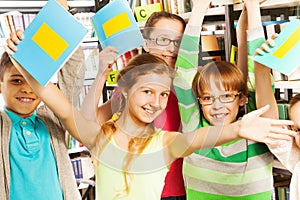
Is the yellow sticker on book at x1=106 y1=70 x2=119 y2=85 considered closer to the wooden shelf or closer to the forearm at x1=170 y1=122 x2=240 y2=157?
the forearm at x1=170 y1=122 x2=240 y2=157

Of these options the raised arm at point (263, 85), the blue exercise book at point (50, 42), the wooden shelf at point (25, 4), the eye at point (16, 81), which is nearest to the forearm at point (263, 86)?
the raised arm at point (263, 85)

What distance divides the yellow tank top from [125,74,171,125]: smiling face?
4cm

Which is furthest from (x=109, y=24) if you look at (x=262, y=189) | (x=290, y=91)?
(x=290, y=91)

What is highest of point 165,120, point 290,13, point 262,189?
point 290,13

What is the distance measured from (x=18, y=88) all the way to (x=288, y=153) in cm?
41

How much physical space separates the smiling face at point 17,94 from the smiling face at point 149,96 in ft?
0.61

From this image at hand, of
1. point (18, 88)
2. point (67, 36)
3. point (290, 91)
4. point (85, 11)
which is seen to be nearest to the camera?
point (67, 36)

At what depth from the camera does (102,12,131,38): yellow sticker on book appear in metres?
0.66

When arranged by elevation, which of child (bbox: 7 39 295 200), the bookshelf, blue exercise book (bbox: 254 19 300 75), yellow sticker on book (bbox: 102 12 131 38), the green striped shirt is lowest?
the green striped shirt

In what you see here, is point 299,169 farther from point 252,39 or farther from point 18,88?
point 18,88

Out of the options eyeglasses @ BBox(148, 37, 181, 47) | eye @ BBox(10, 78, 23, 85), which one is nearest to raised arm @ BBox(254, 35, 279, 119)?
eyeglasses @ BBox(148, 37, 181, 47)

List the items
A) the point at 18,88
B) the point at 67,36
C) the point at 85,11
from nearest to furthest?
the point at 67,36, the point at 18,88, the point at 85,11

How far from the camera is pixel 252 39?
2.19ft

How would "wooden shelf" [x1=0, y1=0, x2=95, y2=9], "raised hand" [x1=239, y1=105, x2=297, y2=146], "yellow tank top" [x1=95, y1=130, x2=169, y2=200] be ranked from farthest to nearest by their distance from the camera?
"wooden shelf" [x1=0, y1=0, x2=95, y2=9] < "yellow tank top" [x1=95, y1=130, x2=169, y2=200] < "raised hand" [x1=239, y1=105, x2=297, y2=146]
